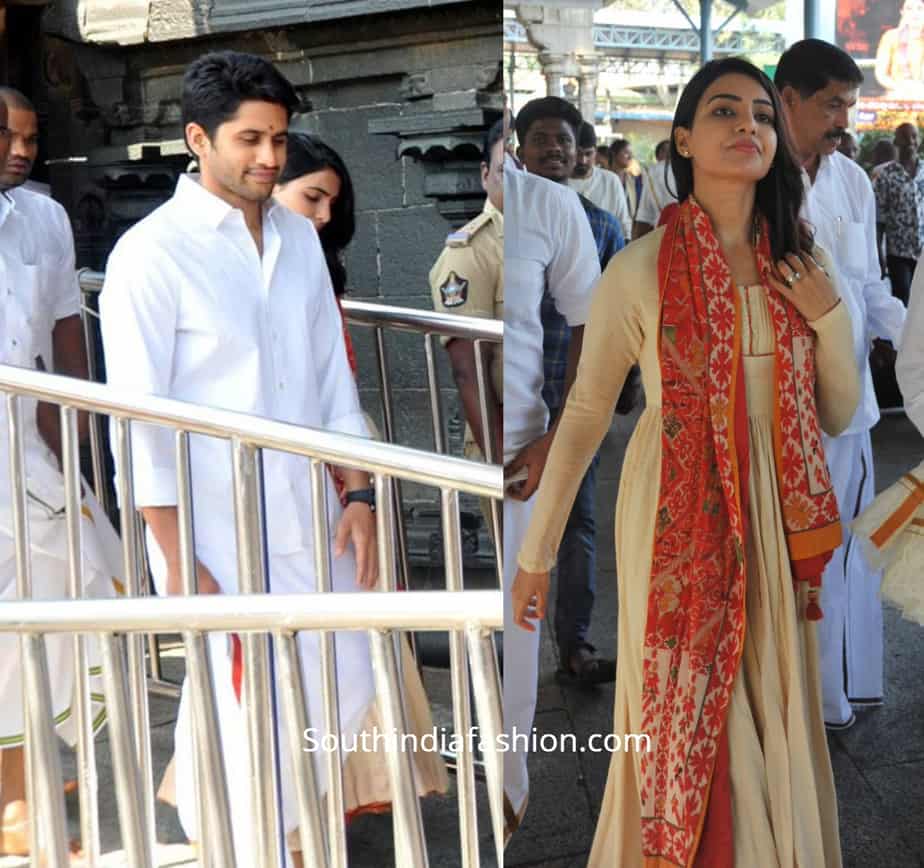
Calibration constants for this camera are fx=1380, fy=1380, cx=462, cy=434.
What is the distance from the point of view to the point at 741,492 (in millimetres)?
1254

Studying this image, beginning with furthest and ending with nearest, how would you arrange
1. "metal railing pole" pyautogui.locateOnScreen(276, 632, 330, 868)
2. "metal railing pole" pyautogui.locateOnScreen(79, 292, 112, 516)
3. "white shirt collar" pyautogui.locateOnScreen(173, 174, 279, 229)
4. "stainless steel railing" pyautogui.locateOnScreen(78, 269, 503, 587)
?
"metal railing pole" pyautogui.locateOnScreen(79, 292, 112, 516) < "stainless steel railing" pyautogui.locateOnScreen(78, 269, 503, 587) < "white shirt collar" pyautogui.locateOnScreen(173, 174, 279, 229) < "metal railing pole" pyautogui.locateOnScreen(276, 632, 330, 868)

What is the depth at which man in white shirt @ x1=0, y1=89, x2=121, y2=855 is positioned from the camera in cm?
251

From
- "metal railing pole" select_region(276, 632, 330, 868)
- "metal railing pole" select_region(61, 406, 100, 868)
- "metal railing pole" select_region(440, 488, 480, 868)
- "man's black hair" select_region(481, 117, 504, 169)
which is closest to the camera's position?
"metal railing pole" select_region(276, 632, 330, 868)

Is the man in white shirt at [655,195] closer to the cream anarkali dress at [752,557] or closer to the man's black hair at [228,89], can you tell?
the cream anarkali dress at [752,557]

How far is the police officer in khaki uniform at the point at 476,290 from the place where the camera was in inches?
85.9

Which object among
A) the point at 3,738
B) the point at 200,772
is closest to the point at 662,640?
the point at 200,772

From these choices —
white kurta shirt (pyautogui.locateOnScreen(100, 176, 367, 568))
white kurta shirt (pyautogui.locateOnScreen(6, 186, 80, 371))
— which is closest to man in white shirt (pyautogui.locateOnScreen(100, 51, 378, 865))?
white kurta shirt (pyautogui.locateOnScreen(100, 176, 367, 568))

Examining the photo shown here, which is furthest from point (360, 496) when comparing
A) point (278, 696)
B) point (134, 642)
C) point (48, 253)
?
point (48, 253)

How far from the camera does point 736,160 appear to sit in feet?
4.00

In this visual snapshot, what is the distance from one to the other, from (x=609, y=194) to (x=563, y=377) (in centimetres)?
17

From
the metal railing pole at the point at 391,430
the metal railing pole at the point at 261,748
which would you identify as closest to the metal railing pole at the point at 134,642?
the metal railing pole at the point at 261,748

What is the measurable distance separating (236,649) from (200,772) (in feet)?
2.20

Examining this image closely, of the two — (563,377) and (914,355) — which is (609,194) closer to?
(563,377)

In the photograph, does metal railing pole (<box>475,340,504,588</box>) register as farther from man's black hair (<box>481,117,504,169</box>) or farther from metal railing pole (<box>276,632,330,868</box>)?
metal railing pole (<box>276,632,330,868</box>)
